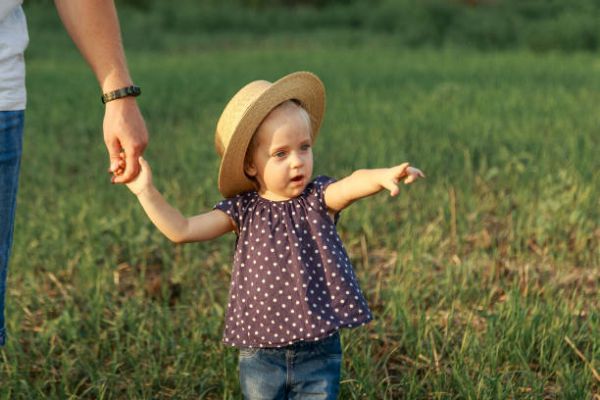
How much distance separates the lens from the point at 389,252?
4.84m

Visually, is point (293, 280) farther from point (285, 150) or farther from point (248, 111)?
point (248, 111)

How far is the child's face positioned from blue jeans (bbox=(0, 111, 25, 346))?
26.4 inches

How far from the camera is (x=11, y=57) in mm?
2268

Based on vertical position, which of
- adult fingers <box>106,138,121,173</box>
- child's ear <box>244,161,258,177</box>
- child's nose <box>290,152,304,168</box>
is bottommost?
child's ear <box>244,161,258,177</box>

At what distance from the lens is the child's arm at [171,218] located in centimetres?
258

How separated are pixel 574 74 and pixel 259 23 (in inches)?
716

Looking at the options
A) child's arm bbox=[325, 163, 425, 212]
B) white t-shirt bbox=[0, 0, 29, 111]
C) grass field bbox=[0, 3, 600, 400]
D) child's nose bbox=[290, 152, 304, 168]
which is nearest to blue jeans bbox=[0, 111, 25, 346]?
white t-shirt bbox=[0, 0, 29, 111]

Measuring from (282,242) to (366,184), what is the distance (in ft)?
0.99

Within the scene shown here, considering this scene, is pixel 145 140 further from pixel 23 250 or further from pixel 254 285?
pixel 23 250

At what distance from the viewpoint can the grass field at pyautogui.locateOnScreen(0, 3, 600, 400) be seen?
3.44 meters

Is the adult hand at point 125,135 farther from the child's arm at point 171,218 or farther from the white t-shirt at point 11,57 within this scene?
the white t-shirt at point 11,57

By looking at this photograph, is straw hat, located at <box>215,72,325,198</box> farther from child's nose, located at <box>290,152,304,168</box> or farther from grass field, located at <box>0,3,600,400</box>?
grass field, located at <box>0,3,600,400</box>

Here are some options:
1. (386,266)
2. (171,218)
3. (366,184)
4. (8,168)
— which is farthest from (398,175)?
(386,266)

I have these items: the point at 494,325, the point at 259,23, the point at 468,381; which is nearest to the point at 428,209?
the point at 494,325
